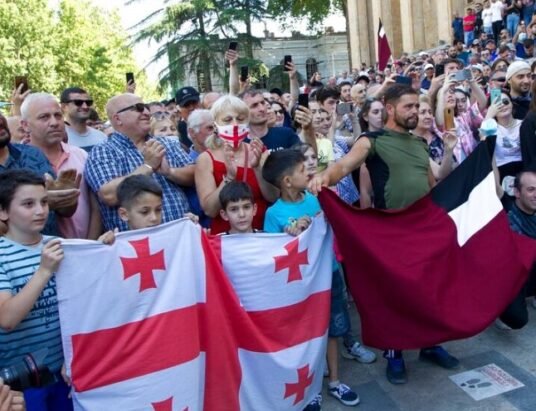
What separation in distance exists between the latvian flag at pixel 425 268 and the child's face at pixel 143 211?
1028mm

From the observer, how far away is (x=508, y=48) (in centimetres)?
1288

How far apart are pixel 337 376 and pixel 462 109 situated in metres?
3.56

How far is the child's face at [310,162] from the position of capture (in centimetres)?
385

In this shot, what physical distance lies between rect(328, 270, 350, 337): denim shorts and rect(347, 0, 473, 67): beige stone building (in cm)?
2123

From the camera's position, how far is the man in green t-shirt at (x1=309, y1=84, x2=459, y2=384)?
4039 millimetres

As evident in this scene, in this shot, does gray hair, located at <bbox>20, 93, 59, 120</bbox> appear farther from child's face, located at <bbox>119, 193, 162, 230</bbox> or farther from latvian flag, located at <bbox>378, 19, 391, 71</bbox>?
latvian flag, located at <bbox>378, 19, 391, 71</bbox>

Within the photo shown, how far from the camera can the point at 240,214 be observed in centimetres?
356

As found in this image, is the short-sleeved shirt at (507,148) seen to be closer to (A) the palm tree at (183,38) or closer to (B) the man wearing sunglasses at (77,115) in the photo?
(B) the man wearing sunglasses at (77,115)

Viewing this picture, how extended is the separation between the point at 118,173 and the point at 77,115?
7.11ft

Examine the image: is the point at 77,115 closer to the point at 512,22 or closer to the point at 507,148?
the point at 507,148

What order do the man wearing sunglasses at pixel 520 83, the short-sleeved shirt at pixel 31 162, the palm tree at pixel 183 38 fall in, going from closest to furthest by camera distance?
the short-sleeved shirt at pixel 31 162 → the man wearing sunglasses at pixel 520 83 → the palm tree at pixel 183 38

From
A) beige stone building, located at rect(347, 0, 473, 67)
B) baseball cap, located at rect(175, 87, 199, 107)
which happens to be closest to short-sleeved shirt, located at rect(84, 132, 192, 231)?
baseball cap, located at rect(175, 87, 199, 107)

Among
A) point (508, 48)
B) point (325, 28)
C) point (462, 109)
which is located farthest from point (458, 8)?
point (325, 28)

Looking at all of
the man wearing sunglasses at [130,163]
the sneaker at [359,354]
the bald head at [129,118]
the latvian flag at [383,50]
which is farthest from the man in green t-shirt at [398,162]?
the latvian flag at [383,50]
